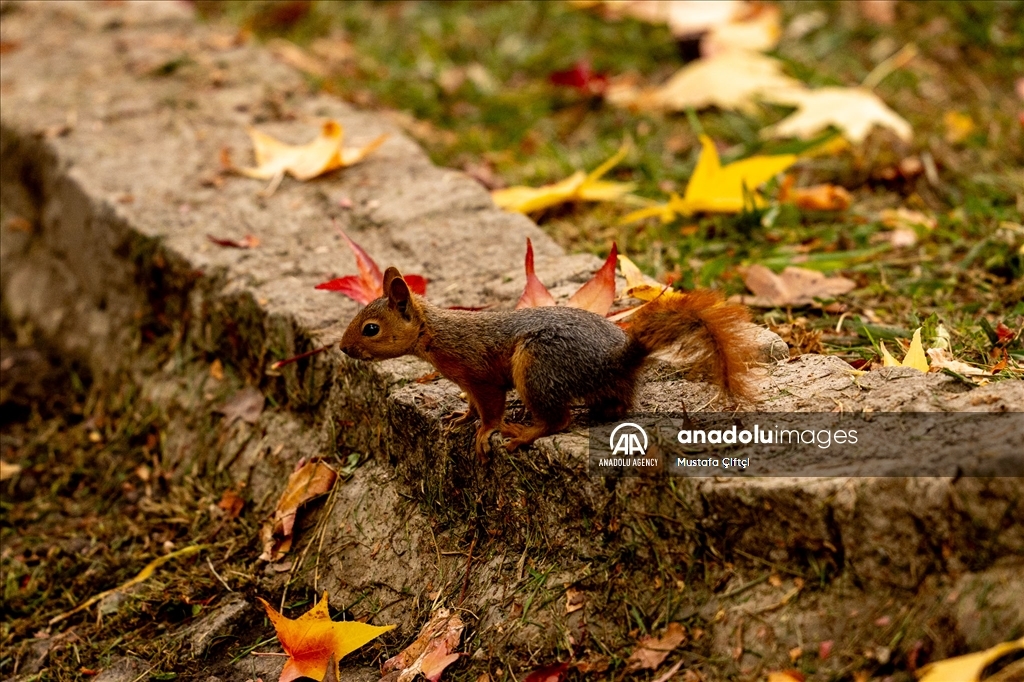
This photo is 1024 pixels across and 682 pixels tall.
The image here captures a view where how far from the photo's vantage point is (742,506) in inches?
80.7

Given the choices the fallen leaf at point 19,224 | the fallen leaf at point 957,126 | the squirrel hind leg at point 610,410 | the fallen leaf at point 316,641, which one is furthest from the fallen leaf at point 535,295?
the fallen leaf at point 19,224

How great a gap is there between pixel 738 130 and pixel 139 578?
120 inches

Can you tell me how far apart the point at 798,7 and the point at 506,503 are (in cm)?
434

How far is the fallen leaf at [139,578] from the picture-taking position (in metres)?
2.96

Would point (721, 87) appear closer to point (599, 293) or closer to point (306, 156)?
point (306, 156)

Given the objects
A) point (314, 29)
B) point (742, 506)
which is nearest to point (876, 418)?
point (742, 506)

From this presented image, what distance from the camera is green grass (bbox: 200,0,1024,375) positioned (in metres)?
3.37

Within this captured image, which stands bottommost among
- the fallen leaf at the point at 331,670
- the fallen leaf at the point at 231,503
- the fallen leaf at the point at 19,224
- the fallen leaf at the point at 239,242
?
the fallen leaf at the point at 231,503

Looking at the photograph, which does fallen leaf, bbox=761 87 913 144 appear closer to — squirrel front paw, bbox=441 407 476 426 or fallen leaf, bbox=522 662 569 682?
squirrel front paw, bbox=441 407 476 426

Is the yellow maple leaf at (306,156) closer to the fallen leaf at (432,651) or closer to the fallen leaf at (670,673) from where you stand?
the fallen leaf at (432,651)

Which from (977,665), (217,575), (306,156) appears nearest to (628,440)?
(977,665)

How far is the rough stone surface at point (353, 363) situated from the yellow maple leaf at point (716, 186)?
22.3 inches

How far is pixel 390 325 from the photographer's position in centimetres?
250

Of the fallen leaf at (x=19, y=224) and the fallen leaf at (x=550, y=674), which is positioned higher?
the fallen leaf at (x=19, y=224)
